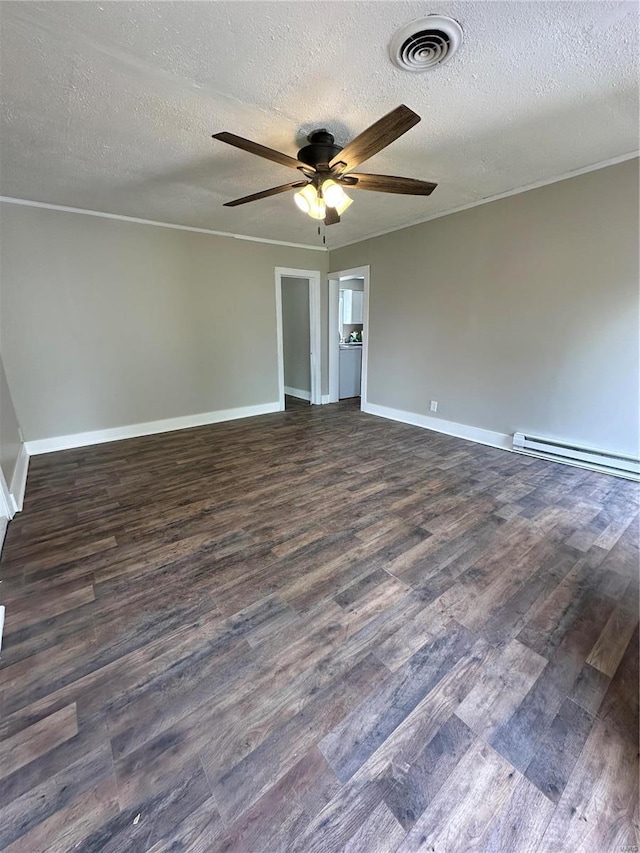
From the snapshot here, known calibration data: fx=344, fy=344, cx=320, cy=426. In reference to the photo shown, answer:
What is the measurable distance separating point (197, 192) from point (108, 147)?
35.7 inches

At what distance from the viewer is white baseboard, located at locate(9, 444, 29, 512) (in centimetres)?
264

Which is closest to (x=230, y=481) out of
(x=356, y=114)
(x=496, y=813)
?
(x=496, y=813)

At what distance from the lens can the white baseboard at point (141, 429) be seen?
12.5ft

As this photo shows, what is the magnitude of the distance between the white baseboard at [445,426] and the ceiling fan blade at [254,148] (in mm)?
3150

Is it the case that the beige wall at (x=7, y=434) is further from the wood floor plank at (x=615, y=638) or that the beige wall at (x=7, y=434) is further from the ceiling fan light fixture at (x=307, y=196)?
the wood floor plank at (x=615, y=638)

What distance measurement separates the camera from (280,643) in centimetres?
154

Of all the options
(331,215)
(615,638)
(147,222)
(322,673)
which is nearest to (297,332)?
(147,222)

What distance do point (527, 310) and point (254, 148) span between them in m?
2.88

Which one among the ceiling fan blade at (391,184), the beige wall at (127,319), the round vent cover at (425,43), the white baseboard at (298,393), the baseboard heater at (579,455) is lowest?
the white baseboard at (298,393)

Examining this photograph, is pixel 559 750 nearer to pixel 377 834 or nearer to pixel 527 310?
pixel 377 834

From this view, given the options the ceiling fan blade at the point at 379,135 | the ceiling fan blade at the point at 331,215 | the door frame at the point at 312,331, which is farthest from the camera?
the door frame at the point at 312,331

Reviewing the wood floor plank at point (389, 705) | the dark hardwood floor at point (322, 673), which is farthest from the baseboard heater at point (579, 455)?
the wood floor plank at point (389, 705)

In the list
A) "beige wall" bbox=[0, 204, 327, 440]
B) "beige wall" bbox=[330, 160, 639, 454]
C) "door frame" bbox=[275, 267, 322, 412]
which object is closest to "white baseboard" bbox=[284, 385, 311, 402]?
"door frame" bbox=[275, 267, 322, 412]

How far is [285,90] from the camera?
183cm
